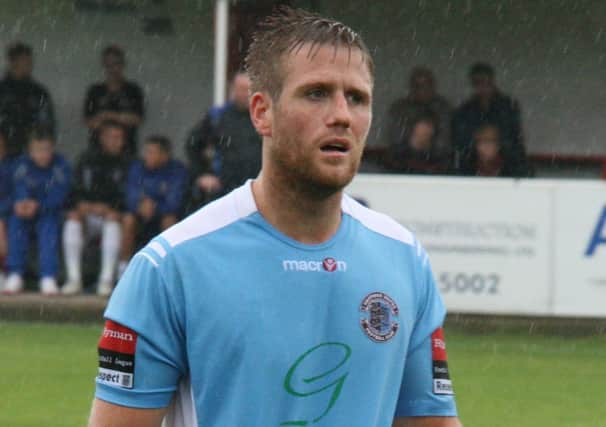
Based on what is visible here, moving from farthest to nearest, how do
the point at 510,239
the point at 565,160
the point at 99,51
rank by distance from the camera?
the point at 565,160
the point at 99,51
the point at 510,239

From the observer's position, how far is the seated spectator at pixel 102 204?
1379 cm

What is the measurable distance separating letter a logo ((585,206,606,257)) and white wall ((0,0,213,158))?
5.37 metres

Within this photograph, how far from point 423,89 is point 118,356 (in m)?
12.0

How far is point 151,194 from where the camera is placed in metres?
13.7

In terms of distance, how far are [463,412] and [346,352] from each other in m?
6.14

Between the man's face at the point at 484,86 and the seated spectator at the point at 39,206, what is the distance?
395 centimetres

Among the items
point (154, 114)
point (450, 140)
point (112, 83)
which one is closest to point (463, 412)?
point (450, 140)

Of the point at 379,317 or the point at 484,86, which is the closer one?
the point at 379,317

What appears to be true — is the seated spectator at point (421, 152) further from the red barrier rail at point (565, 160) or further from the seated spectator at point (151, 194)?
the seated spectator at point (151, 194)

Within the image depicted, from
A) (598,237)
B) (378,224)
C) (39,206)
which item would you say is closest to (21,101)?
(39,206)

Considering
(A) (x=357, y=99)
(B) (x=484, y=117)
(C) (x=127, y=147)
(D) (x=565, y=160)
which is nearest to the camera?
(A) (x=357, y=99)

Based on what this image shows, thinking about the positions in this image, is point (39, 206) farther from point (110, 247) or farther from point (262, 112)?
point (262, 112)

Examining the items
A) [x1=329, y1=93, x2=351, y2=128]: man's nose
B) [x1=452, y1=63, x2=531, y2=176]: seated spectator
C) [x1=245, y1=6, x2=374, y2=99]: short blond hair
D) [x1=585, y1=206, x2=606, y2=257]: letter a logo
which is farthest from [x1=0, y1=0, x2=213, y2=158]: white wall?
[x1=329, y1=93, x2=351, y2=128]: man's nose

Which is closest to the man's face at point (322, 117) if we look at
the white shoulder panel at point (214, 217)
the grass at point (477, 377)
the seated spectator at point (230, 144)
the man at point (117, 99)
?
the white shoulder panel at point (214, 217)
